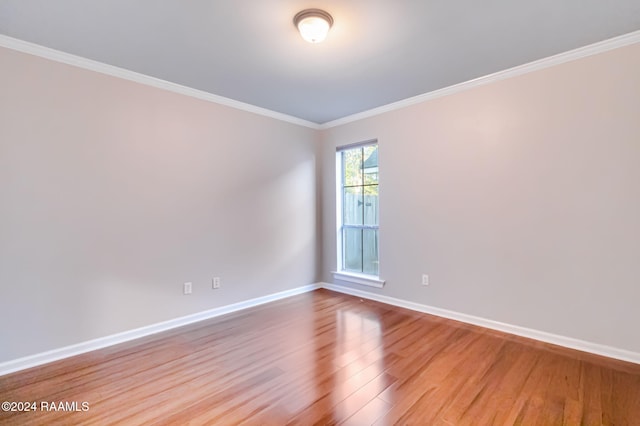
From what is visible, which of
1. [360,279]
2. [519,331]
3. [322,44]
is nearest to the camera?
[322,44]

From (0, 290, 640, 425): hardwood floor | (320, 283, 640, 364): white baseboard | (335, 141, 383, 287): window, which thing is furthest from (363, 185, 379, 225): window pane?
(0, 290, 640, 425): hardwood floor

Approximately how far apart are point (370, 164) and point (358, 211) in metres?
0.70

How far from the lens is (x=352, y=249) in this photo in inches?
179

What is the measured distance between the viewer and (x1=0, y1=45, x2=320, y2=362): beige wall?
2389 millimetres

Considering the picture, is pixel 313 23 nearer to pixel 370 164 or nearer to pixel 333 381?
pixel 370 164

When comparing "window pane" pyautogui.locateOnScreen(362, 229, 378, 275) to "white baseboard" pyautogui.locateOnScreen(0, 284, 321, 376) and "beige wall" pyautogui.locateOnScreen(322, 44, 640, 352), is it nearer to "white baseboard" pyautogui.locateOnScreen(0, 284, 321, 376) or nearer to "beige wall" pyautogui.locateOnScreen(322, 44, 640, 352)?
"beige wall" pyautogui.locateOnScreen(322, 44, 640, 352)

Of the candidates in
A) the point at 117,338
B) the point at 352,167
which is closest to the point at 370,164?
the point at 352,167

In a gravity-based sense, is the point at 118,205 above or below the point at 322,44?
below

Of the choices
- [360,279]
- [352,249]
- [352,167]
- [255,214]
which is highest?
[352,167]

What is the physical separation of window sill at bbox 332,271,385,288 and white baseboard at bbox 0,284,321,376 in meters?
0.96

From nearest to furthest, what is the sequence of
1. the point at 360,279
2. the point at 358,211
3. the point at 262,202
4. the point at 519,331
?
the point at 519,331
the point at 262,202
the point at 360,279
the point at 358,211

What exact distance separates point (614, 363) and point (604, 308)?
0.41 m

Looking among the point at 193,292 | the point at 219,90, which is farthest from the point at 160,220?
the point at 219,90

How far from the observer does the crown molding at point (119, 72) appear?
2383 mm
